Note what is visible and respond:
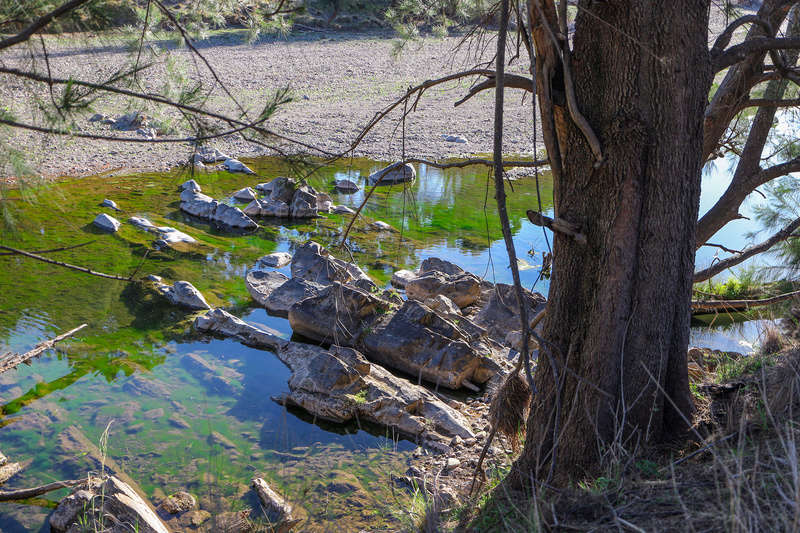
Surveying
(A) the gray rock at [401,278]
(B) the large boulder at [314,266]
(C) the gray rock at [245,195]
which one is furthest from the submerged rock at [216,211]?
(A) the gray rock at [401,278]

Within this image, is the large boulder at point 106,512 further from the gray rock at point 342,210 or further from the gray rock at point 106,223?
the gray rock at point 342,210

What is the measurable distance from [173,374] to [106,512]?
7.21 ft

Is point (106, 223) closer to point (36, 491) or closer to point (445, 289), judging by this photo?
point (445, 289)

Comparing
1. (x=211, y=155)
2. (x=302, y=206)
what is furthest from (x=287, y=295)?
(x=211, y=155)

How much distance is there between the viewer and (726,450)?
2277 mm

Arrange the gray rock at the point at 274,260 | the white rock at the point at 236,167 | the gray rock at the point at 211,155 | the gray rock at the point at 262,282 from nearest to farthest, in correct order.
→ the gray rock at the point at 262,282 < the gray rock at the point at 274,260 < the gray rock at the point at 211,155 < the white rock at the point at 236,167

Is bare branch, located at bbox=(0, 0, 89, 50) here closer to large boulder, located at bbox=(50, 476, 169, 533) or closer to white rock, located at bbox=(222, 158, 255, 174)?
large boulder, located at bbox=(50, 476, 169, 533)

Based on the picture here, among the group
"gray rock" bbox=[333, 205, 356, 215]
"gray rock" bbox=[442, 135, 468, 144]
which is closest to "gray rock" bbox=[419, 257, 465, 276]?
"gray rock" bbox=[333, 205, 356, 215]

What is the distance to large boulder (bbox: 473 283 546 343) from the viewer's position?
632cm

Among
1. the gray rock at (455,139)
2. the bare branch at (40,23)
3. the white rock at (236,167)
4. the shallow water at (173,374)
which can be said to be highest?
the bare branch at (40,23)

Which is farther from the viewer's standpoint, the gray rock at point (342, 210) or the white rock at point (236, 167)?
the white rock at point (236, 167)

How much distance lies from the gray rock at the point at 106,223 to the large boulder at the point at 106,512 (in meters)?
4.96

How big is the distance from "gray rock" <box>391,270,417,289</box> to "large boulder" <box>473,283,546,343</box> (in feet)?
3.55

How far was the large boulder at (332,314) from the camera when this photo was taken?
19.2 feet
